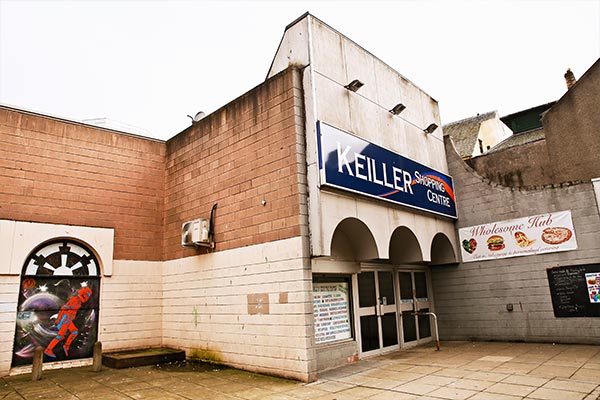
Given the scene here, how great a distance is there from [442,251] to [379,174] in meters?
3.78

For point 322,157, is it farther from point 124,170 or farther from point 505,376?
point 124,170

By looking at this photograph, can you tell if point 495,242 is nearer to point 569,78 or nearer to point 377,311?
point 377,311

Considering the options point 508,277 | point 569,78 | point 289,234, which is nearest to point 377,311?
point 289,234

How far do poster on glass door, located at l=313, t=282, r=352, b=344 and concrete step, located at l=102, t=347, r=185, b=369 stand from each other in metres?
3.52

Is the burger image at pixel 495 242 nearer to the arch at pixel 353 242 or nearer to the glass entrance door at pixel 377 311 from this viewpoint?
the glass entrance door at pixel 377 311

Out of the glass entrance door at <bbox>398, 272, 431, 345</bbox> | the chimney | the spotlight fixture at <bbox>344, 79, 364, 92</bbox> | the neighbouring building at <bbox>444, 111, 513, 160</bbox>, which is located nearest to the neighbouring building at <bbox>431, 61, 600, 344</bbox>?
the glass entrance door at <bbox>398, 272, 431, 345</bbox>

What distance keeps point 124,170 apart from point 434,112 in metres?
8.53

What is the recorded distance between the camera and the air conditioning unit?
29.1ft

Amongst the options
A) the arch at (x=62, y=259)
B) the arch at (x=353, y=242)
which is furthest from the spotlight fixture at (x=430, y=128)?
the arch at (x=62, y=259)

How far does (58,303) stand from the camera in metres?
8.92

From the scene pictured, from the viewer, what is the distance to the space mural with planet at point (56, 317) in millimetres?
8414

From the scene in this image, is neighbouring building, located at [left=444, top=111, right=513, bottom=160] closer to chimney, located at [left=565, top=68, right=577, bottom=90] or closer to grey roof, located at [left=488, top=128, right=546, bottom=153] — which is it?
grey roof, located at [left=488, top=128, right=546, bottom=153]

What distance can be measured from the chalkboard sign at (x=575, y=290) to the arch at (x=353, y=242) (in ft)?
14.5

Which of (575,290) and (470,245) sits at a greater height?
(470,245)
